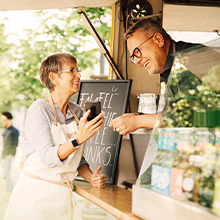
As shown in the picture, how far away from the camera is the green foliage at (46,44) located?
6246 millimetres

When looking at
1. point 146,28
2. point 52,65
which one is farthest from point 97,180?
point 146,28

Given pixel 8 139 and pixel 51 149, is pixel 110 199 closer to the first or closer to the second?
pixel 51 149

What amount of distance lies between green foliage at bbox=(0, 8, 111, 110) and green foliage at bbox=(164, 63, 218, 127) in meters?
4.73

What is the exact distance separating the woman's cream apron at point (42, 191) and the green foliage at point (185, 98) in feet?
2.73

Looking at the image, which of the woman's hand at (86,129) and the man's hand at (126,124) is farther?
the man's hand at (126,124)

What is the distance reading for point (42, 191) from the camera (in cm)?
183

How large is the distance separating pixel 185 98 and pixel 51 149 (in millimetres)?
857

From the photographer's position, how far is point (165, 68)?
203 cm

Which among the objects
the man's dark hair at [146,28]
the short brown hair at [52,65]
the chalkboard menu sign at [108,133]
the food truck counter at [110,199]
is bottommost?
the food truck counter at [110,199]

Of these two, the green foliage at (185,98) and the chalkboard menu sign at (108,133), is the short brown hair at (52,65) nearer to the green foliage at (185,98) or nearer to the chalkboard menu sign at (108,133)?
the chalkboard menu sign at (108,133)

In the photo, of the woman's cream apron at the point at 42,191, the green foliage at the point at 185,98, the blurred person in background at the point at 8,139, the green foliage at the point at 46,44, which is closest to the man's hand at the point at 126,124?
the woman's cream apron at the point at 42,191

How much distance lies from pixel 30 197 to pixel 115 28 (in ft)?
6.90

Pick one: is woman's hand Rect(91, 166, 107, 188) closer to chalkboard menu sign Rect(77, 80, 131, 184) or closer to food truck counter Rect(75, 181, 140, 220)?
food truck counter Rect(75, 181, 140, 220)

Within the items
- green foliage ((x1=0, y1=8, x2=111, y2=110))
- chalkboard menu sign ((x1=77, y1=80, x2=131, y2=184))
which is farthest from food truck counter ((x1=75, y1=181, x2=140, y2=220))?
green foliage ((x1=0, y1=8, x2=111, y2=110))
